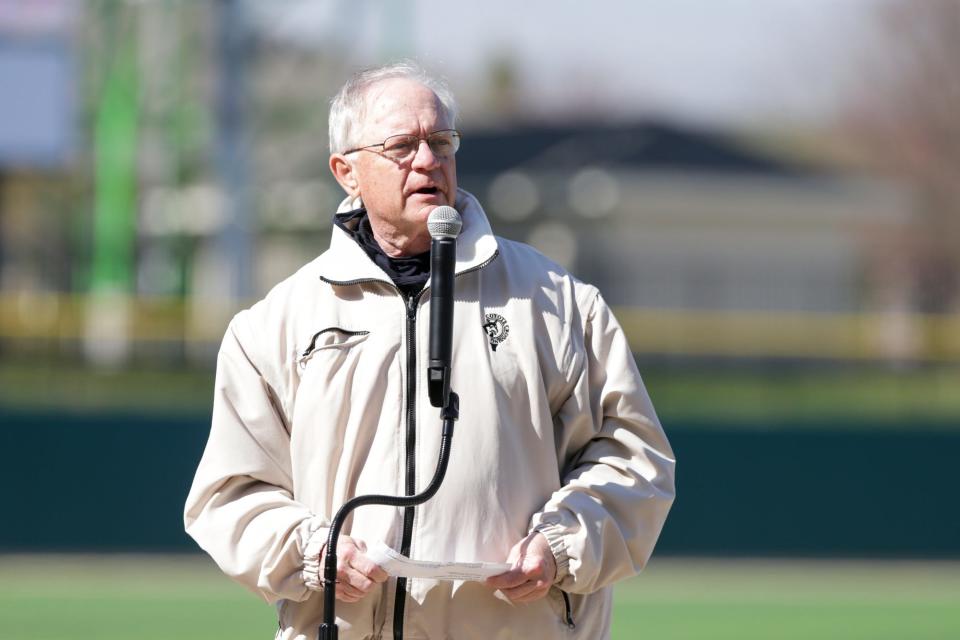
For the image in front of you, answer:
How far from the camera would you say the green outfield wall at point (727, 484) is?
46.2 ft

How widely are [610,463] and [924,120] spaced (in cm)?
3829

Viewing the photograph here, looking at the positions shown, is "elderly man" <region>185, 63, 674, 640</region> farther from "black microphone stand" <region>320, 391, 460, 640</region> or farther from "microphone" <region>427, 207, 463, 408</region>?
"microphone" <region>427, 207, 463, 408</region>

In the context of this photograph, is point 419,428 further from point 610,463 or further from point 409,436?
point 610,463

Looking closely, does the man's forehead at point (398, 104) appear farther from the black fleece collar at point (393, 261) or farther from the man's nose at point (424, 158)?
the black fleece collar at point (393, 261)

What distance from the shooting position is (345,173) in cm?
375

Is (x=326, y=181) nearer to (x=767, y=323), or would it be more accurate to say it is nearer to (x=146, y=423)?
(x=767, y=323)

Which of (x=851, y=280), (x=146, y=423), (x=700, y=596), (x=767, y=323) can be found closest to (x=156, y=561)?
(x=146, y=423)

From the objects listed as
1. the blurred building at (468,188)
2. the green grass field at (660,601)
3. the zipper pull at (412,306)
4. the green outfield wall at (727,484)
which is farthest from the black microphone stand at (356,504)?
the blurred building at (468,188)

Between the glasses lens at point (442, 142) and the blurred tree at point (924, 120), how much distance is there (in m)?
34.5

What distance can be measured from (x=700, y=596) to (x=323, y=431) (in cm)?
968

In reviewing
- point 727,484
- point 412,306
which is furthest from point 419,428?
point 727,484

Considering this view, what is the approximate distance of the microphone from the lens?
324cm

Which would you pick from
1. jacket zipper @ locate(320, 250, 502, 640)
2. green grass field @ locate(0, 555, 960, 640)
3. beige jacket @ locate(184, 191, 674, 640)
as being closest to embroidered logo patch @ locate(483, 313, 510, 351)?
beige jacket @ locate(184, 191, 674, 640)

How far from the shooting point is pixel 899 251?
41312 mm
